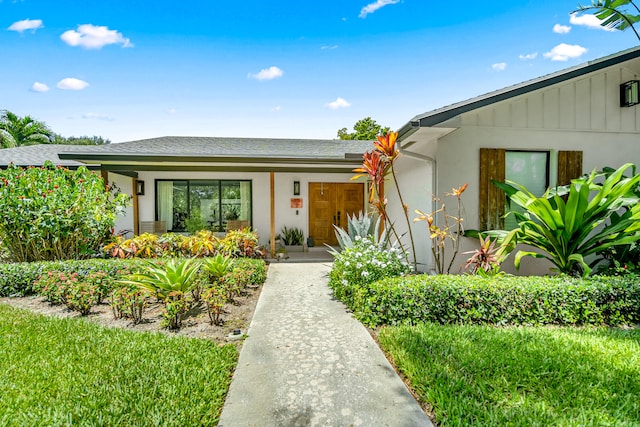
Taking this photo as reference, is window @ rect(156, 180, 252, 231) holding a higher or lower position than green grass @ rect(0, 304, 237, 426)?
higher

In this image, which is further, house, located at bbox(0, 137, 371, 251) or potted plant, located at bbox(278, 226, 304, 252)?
potted plant, located at bbox(278, 226, 304, 252)

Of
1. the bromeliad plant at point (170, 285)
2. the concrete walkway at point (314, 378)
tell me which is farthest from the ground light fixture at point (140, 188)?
the concrete walkway at point (314, 378)

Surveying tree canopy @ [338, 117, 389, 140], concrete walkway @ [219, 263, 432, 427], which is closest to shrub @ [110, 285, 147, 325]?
concrete walkway @ [219, 263, 432, 427]

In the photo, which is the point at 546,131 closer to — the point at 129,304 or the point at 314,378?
the point at 314,378

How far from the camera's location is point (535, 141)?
20.2 feet

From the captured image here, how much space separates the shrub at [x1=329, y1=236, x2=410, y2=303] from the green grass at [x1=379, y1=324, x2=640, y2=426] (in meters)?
1.12

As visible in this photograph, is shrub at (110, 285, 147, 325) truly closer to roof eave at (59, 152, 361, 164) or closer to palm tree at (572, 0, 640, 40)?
roof eave at (59, 152, 361, 164)

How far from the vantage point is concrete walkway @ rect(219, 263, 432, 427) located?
225cm

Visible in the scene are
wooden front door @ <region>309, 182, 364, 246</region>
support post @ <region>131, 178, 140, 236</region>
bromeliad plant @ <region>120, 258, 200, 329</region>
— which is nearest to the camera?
bromeliad plant @ <region>120, 258, 200, 329</region>

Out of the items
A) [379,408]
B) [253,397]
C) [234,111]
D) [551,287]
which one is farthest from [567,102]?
[234,111]

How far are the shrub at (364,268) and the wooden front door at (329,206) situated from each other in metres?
5.30

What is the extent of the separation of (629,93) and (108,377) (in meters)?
9.34

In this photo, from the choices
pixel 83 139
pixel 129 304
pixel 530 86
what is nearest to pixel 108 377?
pixel 129 304

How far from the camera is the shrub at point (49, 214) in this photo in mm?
6129
